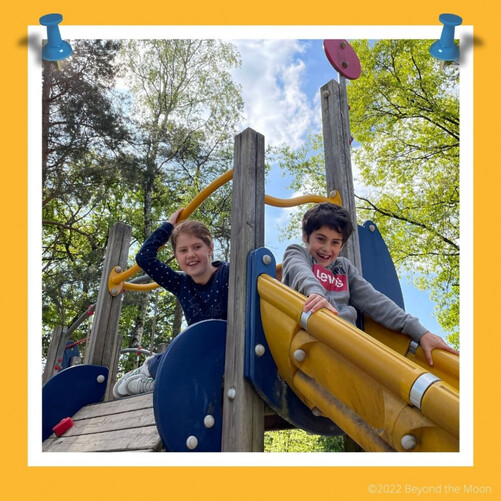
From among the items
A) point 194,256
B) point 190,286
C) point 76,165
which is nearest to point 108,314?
point 190,286

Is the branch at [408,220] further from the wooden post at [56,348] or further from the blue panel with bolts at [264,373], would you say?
the blue panel with bolts at [264,373]

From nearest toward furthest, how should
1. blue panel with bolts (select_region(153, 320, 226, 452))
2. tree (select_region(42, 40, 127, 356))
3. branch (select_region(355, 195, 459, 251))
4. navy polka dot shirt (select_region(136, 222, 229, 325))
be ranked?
blue panel with bolts (select_region(153, 320, 226, 452)) < navy polka dot shirt (select_region(136, 222, 229, 325)) < tree (select_region(42, 40, 127, 356)) < branch (select_region(355, 195, 459, 251))

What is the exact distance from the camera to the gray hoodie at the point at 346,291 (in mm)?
1767

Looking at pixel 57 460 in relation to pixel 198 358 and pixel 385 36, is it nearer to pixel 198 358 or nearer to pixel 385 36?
pixel 198 358

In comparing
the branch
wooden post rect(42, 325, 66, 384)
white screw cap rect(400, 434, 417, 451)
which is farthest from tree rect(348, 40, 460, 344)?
white screw cap rect(400, 434, 417, 451)

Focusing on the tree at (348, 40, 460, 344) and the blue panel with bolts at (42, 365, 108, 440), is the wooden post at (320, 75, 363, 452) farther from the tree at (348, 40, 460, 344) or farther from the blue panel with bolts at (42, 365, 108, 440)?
the tree at (348, 40, 460, 344)

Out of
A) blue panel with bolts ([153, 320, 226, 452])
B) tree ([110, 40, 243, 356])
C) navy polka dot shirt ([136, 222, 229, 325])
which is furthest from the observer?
tree ([110, 40, 243, 356])

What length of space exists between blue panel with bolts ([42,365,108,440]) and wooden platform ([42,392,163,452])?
6cm

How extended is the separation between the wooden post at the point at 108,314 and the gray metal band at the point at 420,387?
7.74 feet

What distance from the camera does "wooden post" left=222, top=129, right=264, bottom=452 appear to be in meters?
1.53

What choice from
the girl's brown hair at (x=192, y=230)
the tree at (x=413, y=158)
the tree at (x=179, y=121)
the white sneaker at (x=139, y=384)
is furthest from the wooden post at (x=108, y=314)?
the tree at (x=413, y=158)

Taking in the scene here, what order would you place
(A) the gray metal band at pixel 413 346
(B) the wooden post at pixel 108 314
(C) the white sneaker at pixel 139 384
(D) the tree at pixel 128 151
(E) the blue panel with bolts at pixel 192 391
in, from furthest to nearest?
1. (D) the tree at pixel 128 151
2. (B) the wooden post at pixel 108 314
3. (C) the white sneaker at pixel 139 384
4. (A) the gray metal band at pixel 413 346
5. (E) the blue panel with bolts at pixel 192 391

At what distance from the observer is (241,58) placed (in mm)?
10625
